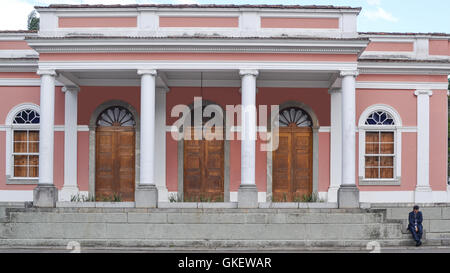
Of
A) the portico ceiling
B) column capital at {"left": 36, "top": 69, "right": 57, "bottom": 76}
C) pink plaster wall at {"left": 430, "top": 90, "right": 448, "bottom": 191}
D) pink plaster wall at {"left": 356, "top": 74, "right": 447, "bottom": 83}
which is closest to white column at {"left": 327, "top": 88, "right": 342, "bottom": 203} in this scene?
the portico ceiling

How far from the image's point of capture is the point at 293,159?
1739 cm

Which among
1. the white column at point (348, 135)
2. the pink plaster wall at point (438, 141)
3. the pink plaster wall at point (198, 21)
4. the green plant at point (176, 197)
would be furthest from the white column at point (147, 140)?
the pink plaster wall at point (438, 141)

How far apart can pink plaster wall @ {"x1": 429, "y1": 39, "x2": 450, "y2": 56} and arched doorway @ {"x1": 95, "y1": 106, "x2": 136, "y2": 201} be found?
1018 centimetres

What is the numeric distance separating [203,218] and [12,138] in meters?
7.77

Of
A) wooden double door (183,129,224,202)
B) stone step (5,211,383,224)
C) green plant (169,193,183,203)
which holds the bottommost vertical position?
stone step (5,211,383,224)

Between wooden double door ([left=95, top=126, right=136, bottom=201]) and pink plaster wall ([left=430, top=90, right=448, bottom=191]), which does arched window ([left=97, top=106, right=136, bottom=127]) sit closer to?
wooden double door ([left=95, top=126, right=136, bottom=201])

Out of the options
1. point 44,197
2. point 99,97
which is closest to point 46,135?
point 44,197

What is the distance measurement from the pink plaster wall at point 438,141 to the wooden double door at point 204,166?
695 cm

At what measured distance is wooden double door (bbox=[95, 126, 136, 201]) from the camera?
17.2 metres

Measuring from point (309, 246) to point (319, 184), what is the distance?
4.26m

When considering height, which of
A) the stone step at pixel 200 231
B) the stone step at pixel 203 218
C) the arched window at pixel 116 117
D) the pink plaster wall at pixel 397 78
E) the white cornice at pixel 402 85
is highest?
the pink plaster wall at pixel 397 78

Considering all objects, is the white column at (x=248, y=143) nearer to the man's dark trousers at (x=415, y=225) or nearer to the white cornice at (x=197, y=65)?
the white cornice at (x=197, y=65)

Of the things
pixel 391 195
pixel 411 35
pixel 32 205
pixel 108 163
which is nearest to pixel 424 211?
pixel 391 195

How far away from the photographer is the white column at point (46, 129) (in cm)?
A: 1462
